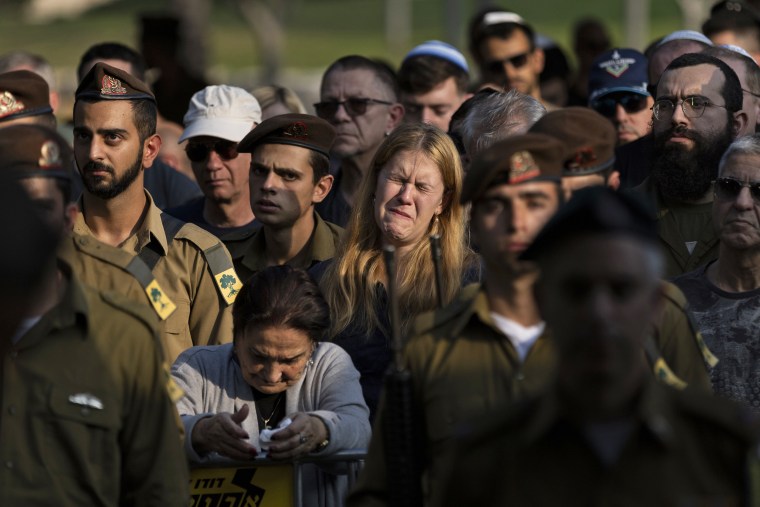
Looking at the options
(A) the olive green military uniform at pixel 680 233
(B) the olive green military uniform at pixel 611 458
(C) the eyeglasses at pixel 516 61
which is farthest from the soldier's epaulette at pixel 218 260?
(C) the eyeglasses at pixel 516 61

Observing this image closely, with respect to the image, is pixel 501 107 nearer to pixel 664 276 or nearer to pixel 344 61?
pixel 664 276

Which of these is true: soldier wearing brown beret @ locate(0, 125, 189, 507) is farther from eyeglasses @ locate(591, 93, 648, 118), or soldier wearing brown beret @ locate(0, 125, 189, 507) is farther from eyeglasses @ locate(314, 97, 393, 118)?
eyeglasses @ locate(591, 93, 648, 118)

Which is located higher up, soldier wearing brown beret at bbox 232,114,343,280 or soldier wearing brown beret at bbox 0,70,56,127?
soldier wearing brown beret at bbox 0,70,56,127

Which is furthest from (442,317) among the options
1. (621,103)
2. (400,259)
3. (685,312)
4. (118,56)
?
(118,56)

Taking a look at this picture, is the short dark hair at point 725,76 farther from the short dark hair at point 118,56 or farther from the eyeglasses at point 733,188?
the short dark hair at point 118,56

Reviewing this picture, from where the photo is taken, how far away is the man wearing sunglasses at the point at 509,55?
35.2 feet

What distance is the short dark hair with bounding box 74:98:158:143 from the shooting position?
7543 mm

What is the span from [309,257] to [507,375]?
338 cm

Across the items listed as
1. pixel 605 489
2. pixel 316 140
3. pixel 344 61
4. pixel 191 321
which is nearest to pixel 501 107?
pixel 316 140

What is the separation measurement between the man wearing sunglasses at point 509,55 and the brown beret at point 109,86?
11.8 feet

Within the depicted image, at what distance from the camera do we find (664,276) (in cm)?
710

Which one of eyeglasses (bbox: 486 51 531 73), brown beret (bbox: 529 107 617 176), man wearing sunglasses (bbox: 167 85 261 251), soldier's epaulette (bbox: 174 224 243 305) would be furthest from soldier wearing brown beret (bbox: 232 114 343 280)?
eyeglasses (bbox: 486 51 531 73)

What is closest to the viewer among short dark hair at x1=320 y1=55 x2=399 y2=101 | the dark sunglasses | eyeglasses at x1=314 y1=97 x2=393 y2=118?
the dark sunglasses

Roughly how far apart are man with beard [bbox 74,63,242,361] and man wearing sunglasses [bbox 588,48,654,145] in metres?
3.04
